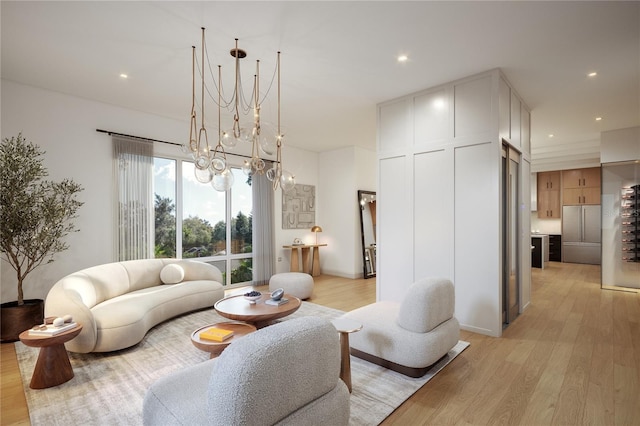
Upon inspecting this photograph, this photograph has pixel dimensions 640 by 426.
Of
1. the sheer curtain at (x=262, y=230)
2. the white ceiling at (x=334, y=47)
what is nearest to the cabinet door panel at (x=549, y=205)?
the white ceiling at (x=334, y=47)

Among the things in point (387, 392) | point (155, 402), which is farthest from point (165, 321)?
point (387, 392)

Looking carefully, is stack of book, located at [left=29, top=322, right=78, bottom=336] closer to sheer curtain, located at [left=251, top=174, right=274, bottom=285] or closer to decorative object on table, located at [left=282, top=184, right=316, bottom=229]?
sheer curtain, located at [left=251, top=174, right=274, bottom=285]

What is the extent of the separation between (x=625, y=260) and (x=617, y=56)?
4571 mm

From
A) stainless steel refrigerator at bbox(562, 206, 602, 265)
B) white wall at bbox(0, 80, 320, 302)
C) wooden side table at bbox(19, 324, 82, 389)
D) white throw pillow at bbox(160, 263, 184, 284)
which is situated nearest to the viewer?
wooden side table at bbox(19, 324, 82, 389)

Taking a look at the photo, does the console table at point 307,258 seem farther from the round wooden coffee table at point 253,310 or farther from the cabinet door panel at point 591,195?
the cabinet door panel at point 591,195

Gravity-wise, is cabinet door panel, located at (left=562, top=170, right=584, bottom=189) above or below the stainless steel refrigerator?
above

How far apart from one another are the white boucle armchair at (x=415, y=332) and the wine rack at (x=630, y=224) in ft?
18.3

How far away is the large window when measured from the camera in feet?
17.9

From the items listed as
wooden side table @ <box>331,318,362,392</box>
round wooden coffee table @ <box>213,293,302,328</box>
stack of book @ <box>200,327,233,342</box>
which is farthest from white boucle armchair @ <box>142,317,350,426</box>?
round wooden coffee table @ <box>213,293,302,328</box>

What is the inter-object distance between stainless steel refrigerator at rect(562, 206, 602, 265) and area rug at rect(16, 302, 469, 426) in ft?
26.7

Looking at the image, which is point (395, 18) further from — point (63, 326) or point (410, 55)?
point (63, 326)

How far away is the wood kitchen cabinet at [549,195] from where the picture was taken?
9484 millimetres

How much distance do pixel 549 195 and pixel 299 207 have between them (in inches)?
317

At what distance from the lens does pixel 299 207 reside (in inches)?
302
